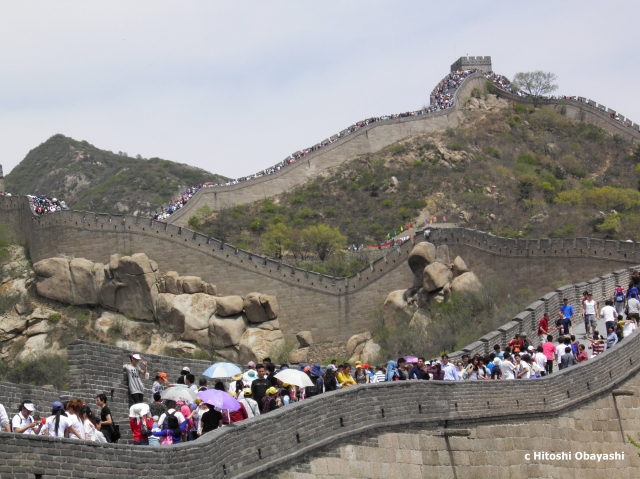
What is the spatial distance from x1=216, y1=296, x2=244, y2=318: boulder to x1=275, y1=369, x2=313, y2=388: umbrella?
27969 millimetres

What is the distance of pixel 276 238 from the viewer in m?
60.7

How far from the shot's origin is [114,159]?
407 ft

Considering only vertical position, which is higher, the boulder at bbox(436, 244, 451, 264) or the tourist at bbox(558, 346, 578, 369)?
the boulder at bbox(436, 244, 451, 264)

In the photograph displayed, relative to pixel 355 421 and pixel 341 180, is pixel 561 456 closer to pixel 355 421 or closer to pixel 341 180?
pixel 355 421

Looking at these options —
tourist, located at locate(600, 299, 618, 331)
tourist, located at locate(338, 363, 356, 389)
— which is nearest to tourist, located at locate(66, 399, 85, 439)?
tourist, located at locate(338, 363, 356, 389)

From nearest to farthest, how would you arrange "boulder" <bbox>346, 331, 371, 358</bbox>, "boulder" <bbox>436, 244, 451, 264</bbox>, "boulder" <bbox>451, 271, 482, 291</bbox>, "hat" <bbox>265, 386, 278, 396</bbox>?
"hat" <bbox>265, 386, 278, 396</bbox>, "boulder" <bbox>451, 271, 482, 291</bbox>, "boulder" <bbox>346, 331, 371, 358</bbox>, "boulder" <bbox>436, 244, 451, 264</bbox>

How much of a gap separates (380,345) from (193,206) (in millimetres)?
22213

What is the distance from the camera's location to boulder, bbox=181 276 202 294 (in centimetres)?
4697

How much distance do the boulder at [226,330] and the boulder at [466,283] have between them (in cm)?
796

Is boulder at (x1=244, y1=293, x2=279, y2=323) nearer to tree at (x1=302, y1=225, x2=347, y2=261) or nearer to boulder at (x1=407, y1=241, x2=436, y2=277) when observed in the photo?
boulder at (x1=407, y1=241, x2=436, y2=277)

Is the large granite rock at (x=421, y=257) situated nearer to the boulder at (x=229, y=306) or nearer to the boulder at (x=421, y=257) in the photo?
the boulder at (x=421, y=257)

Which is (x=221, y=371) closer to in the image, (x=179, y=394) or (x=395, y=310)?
(x=179, y=394)

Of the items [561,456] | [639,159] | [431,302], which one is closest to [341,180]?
[639,159]

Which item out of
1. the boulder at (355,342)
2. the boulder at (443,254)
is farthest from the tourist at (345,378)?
the boulder at (443,254)
